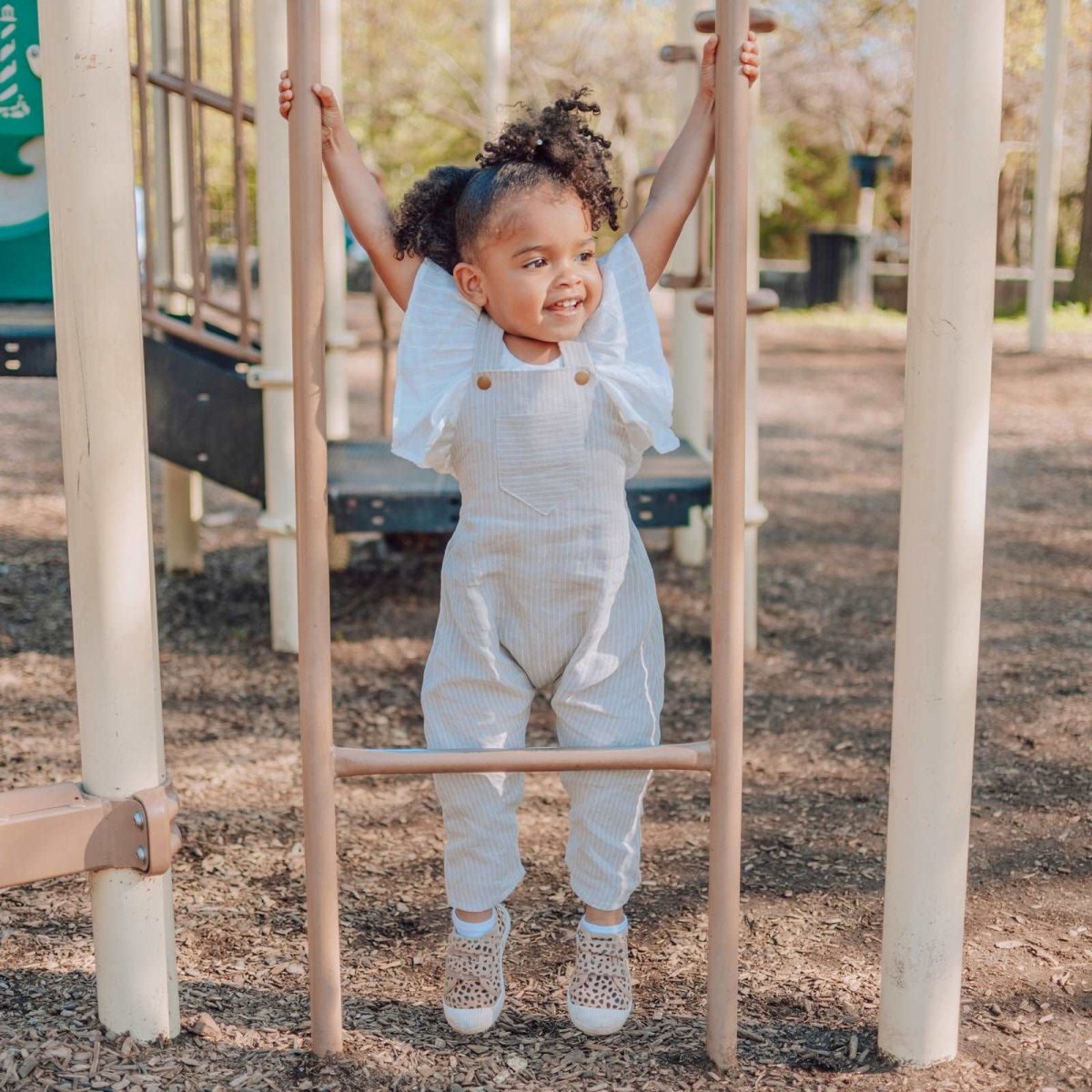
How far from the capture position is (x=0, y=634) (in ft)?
15.6

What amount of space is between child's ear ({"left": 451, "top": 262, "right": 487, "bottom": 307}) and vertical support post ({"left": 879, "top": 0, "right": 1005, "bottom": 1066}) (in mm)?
618

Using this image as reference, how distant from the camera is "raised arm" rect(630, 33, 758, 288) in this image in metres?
2.15

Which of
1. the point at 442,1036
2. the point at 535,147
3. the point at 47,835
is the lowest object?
the point at 442,1036

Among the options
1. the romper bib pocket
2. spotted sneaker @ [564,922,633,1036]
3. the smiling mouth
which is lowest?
spotted sneaker @ [564,922,633,1036]

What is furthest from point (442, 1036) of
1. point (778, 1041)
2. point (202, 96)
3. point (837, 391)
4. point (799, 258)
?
→ point (799, 258)

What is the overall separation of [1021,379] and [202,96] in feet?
23.7

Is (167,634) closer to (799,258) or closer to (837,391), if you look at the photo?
(837,391)

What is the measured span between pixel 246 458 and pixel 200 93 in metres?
1.10

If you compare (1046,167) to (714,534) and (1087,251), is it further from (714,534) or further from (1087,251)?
(714,534)

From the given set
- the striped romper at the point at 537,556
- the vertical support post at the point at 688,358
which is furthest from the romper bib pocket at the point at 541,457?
the vertical support post at the point at 688,358

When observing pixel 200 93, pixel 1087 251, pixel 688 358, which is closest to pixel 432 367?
pixel 200 93

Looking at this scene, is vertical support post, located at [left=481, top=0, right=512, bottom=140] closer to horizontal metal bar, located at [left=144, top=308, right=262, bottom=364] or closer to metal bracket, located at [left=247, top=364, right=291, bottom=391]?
horizontal metal bar, located at [left=144, top=308, right=262, bottom=364]

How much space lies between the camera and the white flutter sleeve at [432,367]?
2.17m

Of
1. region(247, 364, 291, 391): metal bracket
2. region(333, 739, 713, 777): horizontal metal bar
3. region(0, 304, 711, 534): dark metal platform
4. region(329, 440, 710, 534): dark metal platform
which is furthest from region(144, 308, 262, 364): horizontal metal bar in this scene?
region(333, 739, 713, 777): horizontal metal bar
